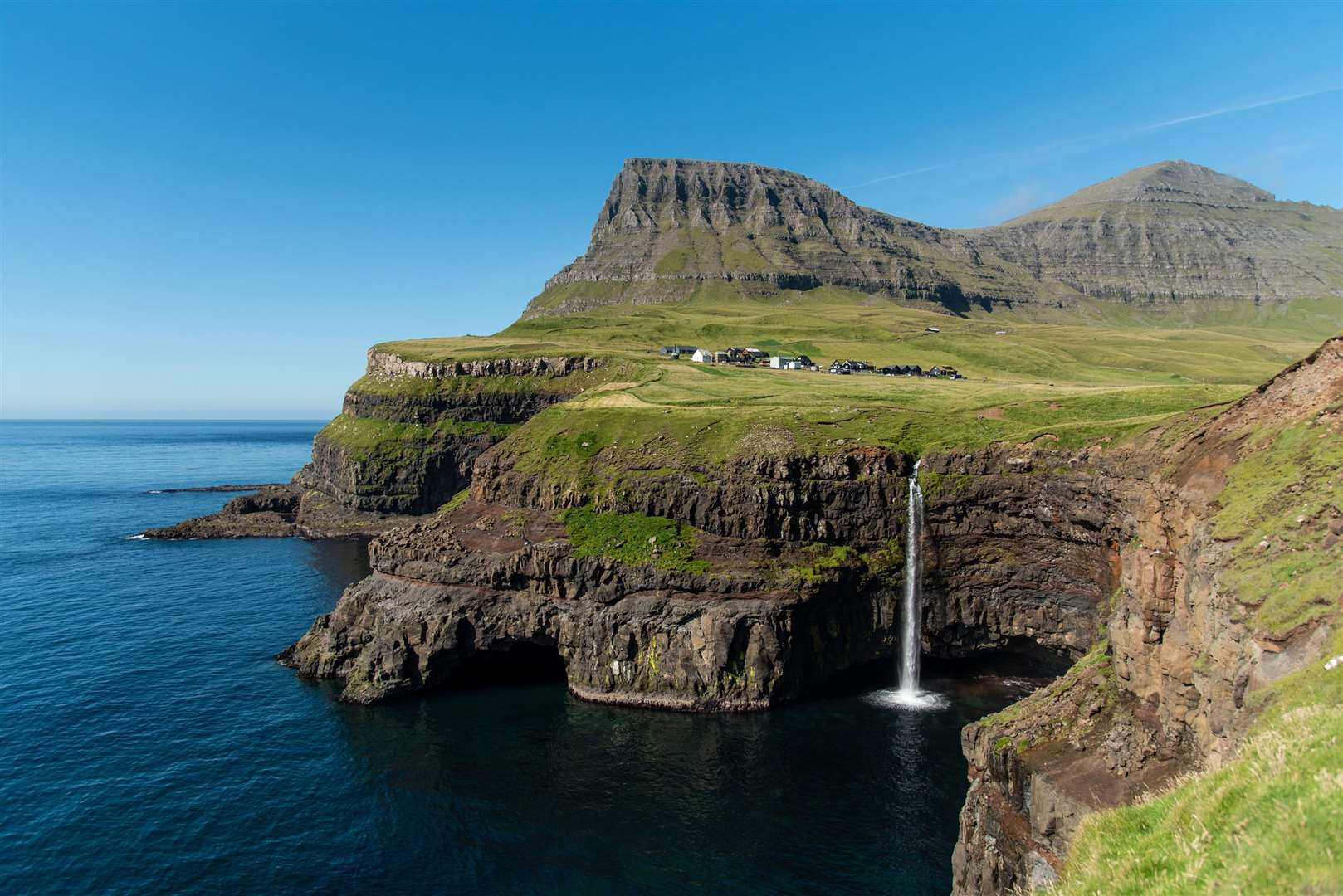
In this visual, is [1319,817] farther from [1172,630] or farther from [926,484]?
[926,484]

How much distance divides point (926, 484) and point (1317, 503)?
42.7 meters

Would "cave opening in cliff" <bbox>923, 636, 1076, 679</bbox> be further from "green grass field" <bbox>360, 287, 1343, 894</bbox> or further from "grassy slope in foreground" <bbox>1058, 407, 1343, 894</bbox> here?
"grassy slope in foreground" <bbox>1058, 407, 1343, 894</bbox>

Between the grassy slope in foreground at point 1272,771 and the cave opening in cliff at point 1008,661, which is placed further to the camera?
the cave opening in cliff at point 1008,661

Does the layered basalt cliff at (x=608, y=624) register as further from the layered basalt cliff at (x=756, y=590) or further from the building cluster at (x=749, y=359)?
the building cluster at (x=749, y=359)

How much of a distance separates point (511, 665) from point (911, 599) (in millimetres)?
39716

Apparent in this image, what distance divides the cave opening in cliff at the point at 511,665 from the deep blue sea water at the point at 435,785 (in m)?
2.07

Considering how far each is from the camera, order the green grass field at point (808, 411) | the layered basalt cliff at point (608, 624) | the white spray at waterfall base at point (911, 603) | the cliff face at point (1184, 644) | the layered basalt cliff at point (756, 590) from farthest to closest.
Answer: the green grass field at point (808, 411) < the white spray at waterfall base at point (911, 603) < the layered basalt cliff at point (608, 624) < the layered basalt cliff at point (756, 590) < the cliff face at point (1184, 644)

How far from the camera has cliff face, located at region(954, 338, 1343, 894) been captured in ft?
65.4

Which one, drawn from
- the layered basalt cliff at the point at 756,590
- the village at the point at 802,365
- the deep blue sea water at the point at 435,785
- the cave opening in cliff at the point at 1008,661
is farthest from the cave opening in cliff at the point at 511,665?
the village at the point at 802,365

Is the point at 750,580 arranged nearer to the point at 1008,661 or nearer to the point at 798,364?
the point at 1008,661

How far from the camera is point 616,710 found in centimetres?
5834

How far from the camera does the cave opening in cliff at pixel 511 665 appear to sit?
65.6 m

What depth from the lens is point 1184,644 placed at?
2352cm

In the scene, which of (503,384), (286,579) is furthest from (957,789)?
(503,384)
